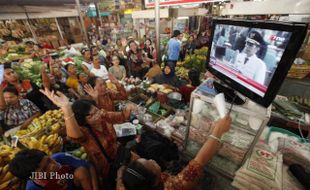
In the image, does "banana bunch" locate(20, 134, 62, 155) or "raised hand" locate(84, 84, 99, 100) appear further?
"raised hand" locate(84, 84, 99, 100)

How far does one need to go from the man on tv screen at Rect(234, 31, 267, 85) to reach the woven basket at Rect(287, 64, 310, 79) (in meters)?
1.90

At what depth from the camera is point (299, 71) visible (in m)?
2.36

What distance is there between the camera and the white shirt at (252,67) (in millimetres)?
1076

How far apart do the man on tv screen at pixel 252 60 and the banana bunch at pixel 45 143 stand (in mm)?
2563

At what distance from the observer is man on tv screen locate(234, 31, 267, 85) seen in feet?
3.52

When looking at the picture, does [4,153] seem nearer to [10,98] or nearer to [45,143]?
[45,143]

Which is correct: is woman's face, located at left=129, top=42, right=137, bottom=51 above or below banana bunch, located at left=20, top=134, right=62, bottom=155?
above

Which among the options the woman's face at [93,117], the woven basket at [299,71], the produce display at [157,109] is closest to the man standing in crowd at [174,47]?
the produce display at [157,109]

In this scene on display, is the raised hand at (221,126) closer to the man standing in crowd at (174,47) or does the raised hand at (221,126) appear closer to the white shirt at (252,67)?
the white shirt at (252,67)

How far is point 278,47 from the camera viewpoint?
956 mm

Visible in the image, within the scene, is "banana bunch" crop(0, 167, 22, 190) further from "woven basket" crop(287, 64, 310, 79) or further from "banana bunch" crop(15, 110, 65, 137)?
"woven basket" crop(287, 64, 310, 79)

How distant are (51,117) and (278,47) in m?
3.22

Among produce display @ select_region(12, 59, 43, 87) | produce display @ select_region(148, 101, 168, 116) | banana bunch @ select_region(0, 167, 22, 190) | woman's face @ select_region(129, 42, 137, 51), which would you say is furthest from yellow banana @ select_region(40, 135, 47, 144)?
woman's face @ select_region(129, 42, 137, 51)

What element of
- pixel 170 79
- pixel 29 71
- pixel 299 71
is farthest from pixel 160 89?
pixel 29 71
